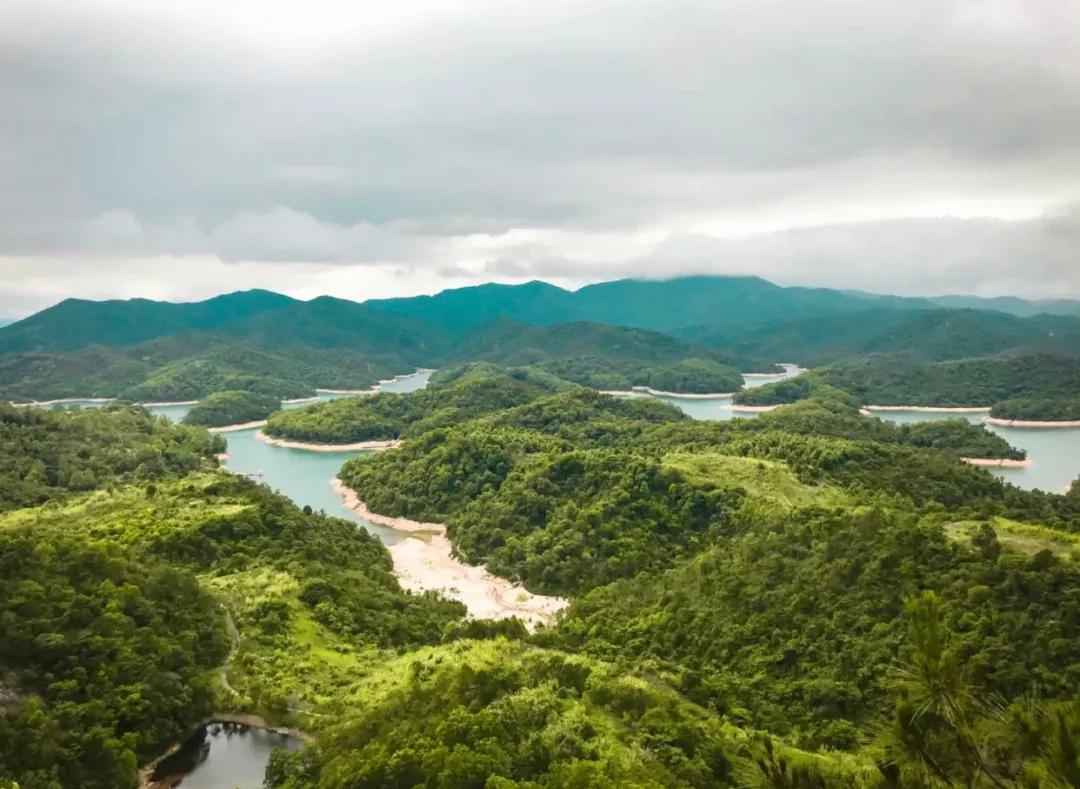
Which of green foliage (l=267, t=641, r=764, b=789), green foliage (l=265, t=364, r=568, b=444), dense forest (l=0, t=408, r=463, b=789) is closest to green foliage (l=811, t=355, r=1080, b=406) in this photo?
green foliage (l=265, t=364, r=568, b=444)

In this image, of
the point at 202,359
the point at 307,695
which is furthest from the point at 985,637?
the point at 202,359

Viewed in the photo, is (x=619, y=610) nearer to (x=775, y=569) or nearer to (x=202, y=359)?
(x=775, y=569)

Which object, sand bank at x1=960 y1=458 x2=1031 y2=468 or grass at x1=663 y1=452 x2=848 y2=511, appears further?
sand bank at x1=960 y1=458 x2=1031 y2=468

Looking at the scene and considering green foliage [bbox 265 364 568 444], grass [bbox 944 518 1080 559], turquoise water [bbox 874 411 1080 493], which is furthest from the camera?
green foliage [bbox 265 364 568 444]

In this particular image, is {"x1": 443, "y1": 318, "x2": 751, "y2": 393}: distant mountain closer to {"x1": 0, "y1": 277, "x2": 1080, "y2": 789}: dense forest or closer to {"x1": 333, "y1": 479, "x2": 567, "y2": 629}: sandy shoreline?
{"x1": 0, "y1": 277, "x2": 1080, "y2": 789}: dense forest

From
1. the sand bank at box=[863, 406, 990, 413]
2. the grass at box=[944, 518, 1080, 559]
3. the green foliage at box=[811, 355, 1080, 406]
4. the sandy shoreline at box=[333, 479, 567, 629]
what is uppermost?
the grass at box=[944, 518, 1080, 559]

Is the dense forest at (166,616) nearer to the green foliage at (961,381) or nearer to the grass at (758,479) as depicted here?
the grass at (758,479)
